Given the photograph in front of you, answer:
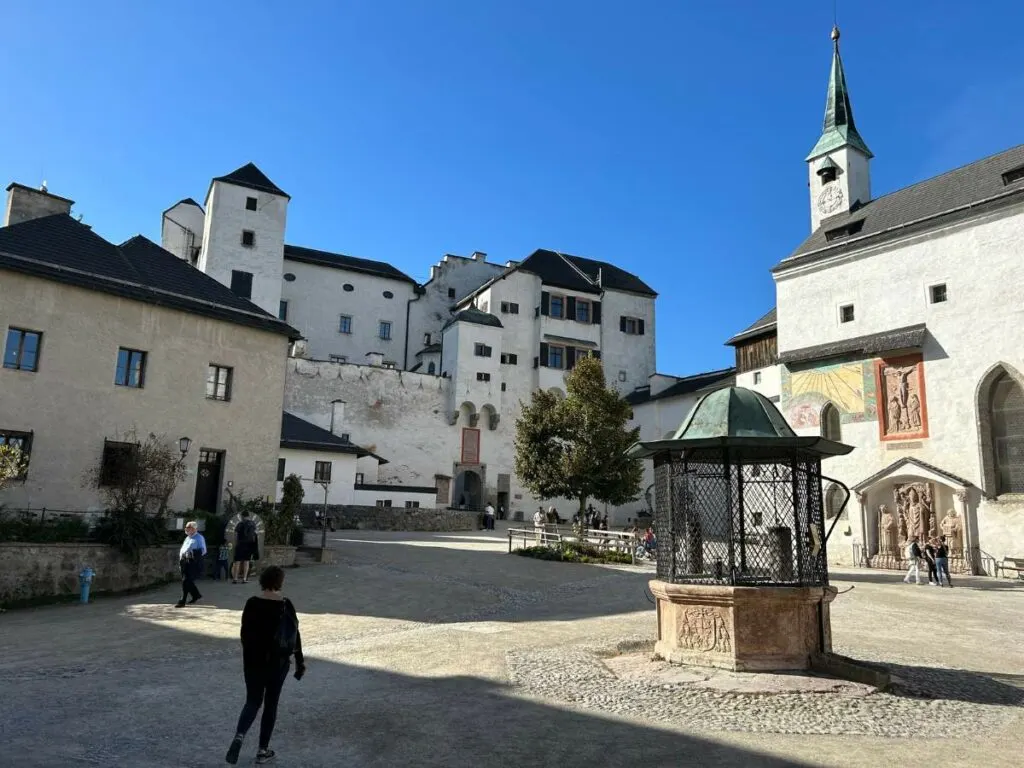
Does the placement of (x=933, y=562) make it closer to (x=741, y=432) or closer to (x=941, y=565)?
(x=941, y=565)

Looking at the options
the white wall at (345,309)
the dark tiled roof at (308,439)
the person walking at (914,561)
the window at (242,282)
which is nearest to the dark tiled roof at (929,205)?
the person walking at (914,561)

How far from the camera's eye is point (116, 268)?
2262 cm

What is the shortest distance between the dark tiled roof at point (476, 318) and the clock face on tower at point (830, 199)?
2232 centimetres

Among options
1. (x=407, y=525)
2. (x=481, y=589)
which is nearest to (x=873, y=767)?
(x=481, y=589)

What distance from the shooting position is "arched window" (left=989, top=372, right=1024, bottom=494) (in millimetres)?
25797

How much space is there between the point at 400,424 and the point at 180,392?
87.4ft

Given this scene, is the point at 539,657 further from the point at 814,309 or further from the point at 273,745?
the point at 814,309

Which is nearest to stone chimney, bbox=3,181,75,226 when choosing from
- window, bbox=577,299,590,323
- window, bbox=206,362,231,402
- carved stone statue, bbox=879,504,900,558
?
window, bbox=206,362,231,402

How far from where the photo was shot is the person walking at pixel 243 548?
59.1 ft

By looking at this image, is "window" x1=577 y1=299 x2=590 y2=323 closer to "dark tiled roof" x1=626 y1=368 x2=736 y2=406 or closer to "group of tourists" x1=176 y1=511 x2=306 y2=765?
"dark tiled roof" x1=626 y1=368 x2=736 y2=406

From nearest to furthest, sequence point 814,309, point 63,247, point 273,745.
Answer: point 273,745 < point 63,247 < point 814,309

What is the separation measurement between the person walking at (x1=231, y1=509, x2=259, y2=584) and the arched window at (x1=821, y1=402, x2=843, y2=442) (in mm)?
23904

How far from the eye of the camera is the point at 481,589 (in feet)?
57.2

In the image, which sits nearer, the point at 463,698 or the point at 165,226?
the point at 463,698
